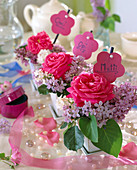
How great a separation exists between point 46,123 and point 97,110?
11.2 inches

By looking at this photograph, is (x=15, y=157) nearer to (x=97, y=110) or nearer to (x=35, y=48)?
(x=97, y=110)

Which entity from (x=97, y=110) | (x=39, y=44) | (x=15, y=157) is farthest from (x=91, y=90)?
(x=39, y=44)

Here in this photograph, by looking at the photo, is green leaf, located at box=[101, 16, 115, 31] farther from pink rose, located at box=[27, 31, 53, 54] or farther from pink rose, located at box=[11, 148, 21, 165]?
pink rose, located at box=[11, 148, 21, 165]

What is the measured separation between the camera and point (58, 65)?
70 centimetres

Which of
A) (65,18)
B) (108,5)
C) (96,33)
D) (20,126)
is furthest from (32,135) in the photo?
(108,5)

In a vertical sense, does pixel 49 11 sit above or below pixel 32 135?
above

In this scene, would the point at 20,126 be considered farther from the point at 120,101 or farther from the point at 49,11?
the point at 49,11

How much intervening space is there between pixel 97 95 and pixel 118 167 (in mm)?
201

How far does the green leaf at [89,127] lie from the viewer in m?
0.56

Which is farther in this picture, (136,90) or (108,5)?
(108,5)

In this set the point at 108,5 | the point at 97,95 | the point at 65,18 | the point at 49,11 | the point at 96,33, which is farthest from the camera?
the point at 108,5

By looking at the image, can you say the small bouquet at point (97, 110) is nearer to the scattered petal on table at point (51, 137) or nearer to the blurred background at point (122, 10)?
the scattered petal on table at point (51, 137)

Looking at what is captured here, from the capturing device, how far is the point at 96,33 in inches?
55.5

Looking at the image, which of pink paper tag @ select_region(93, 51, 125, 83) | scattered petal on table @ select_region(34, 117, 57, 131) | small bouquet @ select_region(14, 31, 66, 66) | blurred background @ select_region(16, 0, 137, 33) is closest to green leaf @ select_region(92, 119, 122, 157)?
pink paper tag @ select_region(93, 51, 125, 83)
